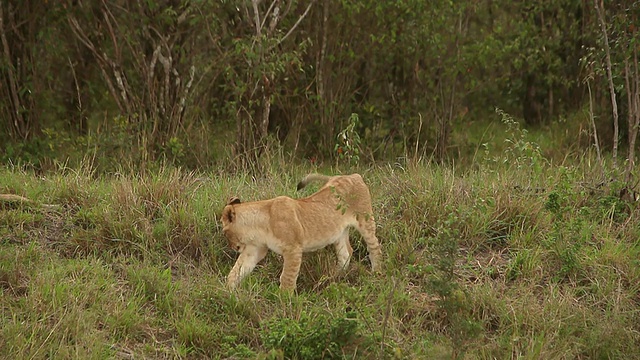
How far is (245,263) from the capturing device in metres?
6.69

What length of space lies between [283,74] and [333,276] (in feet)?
14.6

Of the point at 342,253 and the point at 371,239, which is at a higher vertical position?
the point at 371,239

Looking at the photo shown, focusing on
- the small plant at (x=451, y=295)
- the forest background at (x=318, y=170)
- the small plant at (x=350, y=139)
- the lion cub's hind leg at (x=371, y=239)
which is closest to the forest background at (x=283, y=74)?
the forest background at (x=318, y=170)

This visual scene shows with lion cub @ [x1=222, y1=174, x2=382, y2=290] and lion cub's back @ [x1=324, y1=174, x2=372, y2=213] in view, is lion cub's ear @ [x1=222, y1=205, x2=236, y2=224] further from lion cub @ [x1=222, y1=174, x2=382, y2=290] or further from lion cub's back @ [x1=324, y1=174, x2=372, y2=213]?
lion cub's back @ [x1=324, y1=174, x2=372, y2=213]

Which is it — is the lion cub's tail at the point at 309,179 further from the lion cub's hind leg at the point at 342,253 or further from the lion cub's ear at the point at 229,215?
the lion cub's ear at the point at 229,215

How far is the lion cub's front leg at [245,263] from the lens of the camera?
665cm

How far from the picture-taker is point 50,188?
8.06 meters

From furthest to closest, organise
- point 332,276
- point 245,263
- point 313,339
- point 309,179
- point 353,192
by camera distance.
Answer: point 309,179 < point 353,192 < point 332,276 < point 245,263 < point 313,339

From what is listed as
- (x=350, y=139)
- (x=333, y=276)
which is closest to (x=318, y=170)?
(x=350, y=139)

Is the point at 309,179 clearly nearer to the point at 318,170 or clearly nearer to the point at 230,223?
the point at 230,223

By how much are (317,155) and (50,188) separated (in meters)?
3.58

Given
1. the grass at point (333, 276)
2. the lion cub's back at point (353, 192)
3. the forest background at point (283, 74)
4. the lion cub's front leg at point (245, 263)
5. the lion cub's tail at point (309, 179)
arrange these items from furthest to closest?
the forest background at point (283, 74), the lion cub's tail at point (309, 179), the lion cub's back at point (353, 192), the lion cub's front leg at point (245, 263), the grass at point (333, 276)

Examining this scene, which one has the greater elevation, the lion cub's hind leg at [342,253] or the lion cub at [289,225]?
the lion cub at [289,225]

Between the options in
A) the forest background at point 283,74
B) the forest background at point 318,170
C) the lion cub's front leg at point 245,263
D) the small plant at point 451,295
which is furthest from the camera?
the forest background at point 283,74
